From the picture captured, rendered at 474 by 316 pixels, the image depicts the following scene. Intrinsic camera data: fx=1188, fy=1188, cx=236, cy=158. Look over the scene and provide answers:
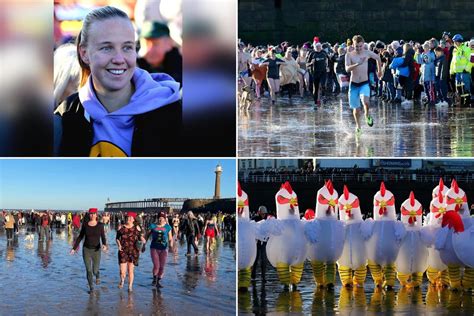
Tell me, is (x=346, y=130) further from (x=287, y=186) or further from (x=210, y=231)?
(x=210, y=231)

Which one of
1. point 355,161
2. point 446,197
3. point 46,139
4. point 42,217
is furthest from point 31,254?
point 446,197

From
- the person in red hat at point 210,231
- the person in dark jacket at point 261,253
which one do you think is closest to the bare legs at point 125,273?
the person in red hat at point 210,231

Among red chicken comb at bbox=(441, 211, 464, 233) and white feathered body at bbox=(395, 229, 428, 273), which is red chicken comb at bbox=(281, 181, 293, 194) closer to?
white feathered body at bbox=(395, 229, 428, 273)

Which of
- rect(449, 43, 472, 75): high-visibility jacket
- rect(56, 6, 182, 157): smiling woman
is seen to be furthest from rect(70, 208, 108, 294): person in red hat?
rect(449, 43, 472, 75): high-visibility jacket

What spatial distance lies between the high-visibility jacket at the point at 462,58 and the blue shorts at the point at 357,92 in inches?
35.3

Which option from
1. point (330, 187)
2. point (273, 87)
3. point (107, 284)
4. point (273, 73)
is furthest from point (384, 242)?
point (107, 284)

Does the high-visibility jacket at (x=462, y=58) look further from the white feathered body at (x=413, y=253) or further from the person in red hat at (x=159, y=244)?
the person in red hat at (x=159, y=244)

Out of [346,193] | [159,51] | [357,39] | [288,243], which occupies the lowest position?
[288,243]

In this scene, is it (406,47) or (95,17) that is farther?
(406,47)

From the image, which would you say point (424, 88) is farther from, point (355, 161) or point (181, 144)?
point (181, 144)

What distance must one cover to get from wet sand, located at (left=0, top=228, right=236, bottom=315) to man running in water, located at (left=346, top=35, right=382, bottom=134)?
188cm

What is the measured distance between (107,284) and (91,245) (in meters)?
0.41

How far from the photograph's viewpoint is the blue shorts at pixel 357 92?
11734mm

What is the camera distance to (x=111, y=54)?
448 inches
